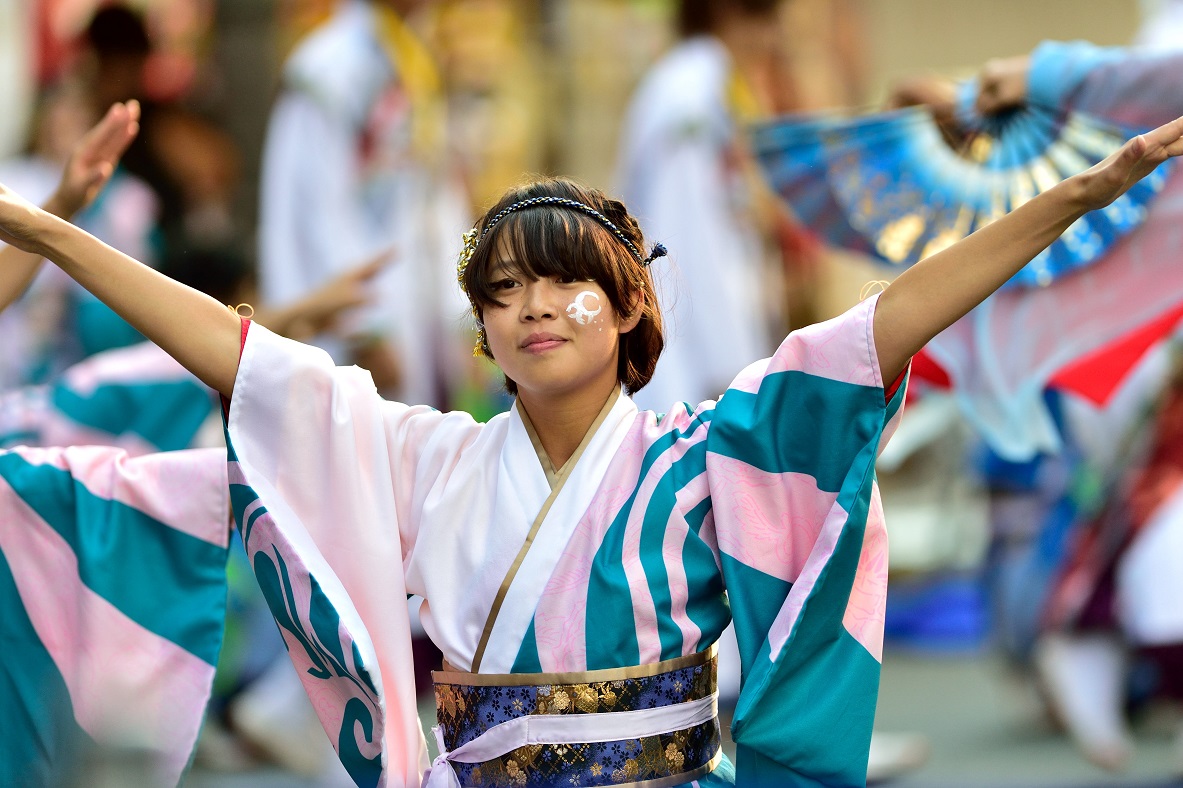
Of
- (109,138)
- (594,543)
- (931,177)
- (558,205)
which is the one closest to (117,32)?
(109,138)

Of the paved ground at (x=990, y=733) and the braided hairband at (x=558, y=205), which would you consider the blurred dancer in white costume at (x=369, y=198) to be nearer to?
the paved ground at (x=990, y=733)

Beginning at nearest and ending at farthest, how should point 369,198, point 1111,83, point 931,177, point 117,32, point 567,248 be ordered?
point 567,248 < point 1111,83 < point 931,177 < point 369,198 < point 117,32

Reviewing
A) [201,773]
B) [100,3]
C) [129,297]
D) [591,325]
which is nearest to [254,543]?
[129,297]

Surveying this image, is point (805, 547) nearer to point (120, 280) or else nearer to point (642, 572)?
point (642, 572)

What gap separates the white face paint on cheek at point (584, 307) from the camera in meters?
1.86

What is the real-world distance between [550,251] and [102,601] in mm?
957

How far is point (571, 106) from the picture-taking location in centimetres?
643

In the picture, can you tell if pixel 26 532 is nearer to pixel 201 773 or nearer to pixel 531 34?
pixel 201 773

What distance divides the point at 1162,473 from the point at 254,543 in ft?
9.92

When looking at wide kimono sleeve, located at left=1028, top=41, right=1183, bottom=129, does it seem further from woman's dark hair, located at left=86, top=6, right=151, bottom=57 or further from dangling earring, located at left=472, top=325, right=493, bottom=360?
woman's dark hair, located at left=86, top=6, right=151, bottom=57

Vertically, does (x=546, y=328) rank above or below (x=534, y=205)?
below

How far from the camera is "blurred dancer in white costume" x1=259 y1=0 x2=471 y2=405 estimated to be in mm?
4582

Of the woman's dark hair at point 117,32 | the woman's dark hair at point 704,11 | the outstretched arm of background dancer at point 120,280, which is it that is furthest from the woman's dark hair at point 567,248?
the woman's dark hair at point 117,32

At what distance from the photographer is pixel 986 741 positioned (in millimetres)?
4289
